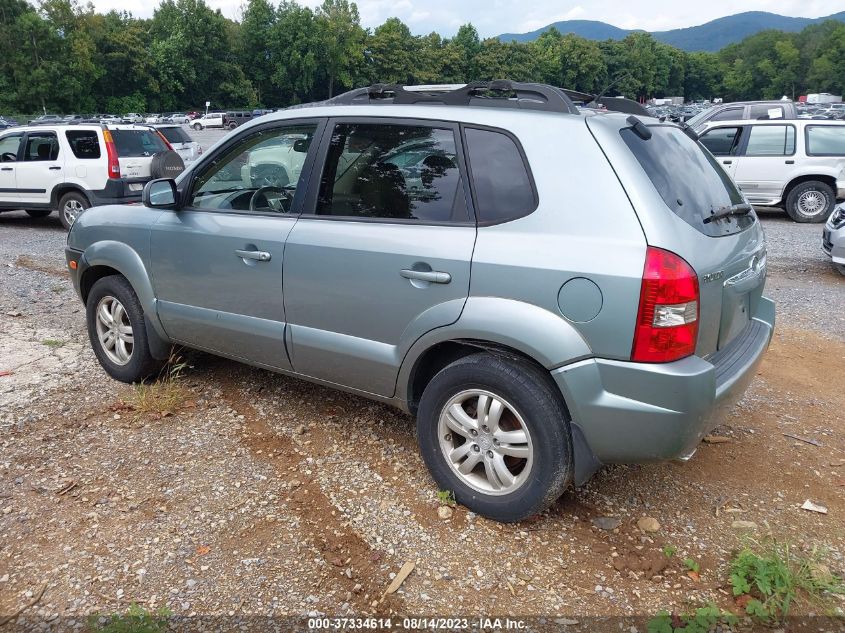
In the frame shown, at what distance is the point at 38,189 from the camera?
1145 centimetres

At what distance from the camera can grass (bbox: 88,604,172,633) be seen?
8.09ft

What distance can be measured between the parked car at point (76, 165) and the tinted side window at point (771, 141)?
393 inches

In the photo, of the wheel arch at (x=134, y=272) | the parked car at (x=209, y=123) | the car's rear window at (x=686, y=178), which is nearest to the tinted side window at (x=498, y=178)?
the car's rear window at (x=686, y=178)

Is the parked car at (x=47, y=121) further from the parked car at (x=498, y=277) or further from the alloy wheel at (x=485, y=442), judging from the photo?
the alloy wheel at (x=485, y=442)

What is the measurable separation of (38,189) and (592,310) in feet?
37.7

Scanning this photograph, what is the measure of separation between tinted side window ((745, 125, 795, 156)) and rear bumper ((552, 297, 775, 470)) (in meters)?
11.0

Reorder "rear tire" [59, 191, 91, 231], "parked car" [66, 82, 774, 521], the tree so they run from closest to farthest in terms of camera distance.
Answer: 1. "parked car" [66, 82, 774, 521]
2. "rear tire" [59, 191, 91, 231]
3. the tree

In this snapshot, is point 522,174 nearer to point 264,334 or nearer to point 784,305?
point 264,334

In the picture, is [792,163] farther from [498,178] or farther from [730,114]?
[498,178]

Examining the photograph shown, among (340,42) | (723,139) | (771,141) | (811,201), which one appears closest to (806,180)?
(811,201)

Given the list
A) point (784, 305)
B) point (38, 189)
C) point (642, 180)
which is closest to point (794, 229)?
point (784, 305)

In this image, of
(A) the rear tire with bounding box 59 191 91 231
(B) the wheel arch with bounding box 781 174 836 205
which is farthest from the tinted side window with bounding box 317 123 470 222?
(B) the wheel arch with bounding box 781 174 836 205

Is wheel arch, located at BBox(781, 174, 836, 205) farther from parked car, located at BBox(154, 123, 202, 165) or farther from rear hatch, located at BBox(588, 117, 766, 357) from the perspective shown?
parked car, located at BBox(154, 123, 202, 165)

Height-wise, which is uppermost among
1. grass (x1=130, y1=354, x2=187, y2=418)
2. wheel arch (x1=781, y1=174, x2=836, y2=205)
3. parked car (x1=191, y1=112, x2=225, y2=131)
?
parked car (x1=191, y1=112, x2=225, y2=131)
